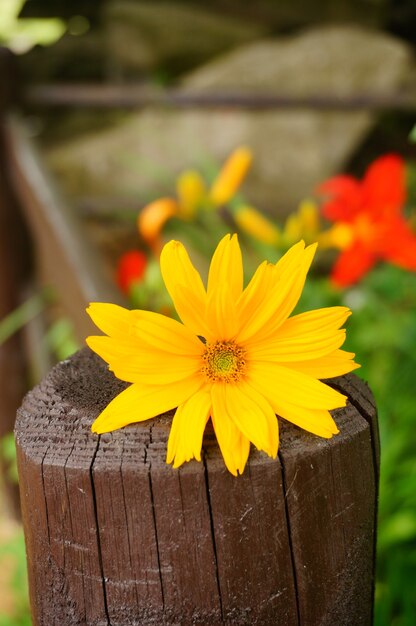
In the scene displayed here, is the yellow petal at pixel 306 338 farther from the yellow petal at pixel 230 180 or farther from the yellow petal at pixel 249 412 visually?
the yellow petal at pixel 230 180

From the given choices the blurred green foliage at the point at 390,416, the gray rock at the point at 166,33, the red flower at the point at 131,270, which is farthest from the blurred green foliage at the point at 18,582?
the gray rock at the point at 166,33

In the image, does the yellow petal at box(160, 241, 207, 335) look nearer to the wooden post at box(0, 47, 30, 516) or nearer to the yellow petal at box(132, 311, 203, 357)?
the yellow petal at box(132, 311, 203, 357)

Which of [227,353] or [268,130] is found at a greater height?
[268,130]

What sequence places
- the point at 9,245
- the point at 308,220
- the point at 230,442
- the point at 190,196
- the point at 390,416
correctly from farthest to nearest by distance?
the point at 9,245
the point at 190,196
the point at 390,416
the point at 308,220
the point at 230,442

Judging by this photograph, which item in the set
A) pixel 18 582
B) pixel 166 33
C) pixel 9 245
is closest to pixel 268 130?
pixel 166 33

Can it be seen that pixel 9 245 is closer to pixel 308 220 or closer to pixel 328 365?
pixel 308 220

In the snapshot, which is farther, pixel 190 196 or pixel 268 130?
pixel 268 130

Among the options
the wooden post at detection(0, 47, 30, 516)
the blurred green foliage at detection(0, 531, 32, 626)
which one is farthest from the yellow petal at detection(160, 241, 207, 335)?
the wooden post at detection(0, 47, 30, 516)
